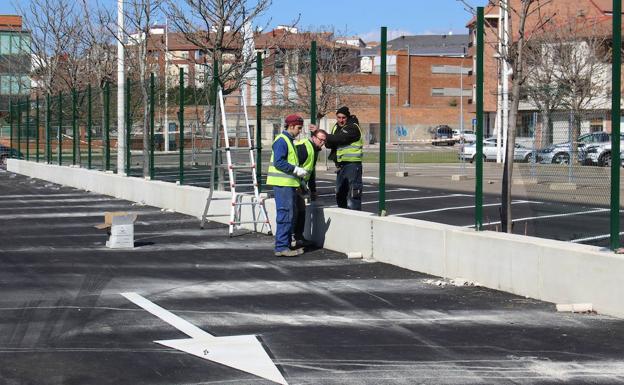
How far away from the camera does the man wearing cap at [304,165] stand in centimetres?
1318

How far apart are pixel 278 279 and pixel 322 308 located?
191cm

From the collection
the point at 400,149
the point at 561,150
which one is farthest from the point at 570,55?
the point at 561,150

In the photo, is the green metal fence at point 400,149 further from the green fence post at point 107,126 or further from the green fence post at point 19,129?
the green fence post at point 19,129

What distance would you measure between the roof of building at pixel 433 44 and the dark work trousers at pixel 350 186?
127 meters

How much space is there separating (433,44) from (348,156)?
5195 inches

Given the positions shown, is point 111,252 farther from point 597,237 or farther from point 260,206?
point 597,237

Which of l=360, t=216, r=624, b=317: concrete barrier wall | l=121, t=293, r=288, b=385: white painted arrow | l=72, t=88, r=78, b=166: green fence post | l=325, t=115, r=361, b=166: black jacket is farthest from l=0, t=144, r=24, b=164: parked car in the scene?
l=121, t=293, r=288, b=385: white painted arrow

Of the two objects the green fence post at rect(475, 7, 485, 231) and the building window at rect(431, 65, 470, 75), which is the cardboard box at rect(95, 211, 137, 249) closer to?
the green fence post at rect(475, 7, 485, 231)

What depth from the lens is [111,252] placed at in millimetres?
13422

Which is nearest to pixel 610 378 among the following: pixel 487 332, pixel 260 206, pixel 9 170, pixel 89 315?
pixel 487 332

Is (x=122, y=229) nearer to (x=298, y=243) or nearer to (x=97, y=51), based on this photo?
(x=298, y=243)

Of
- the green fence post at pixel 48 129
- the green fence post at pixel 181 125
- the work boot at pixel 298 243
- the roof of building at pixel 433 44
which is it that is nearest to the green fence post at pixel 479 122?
the work boot at pixel 298 243

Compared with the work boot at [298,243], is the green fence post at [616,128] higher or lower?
higher

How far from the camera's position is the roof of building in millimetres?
141250
